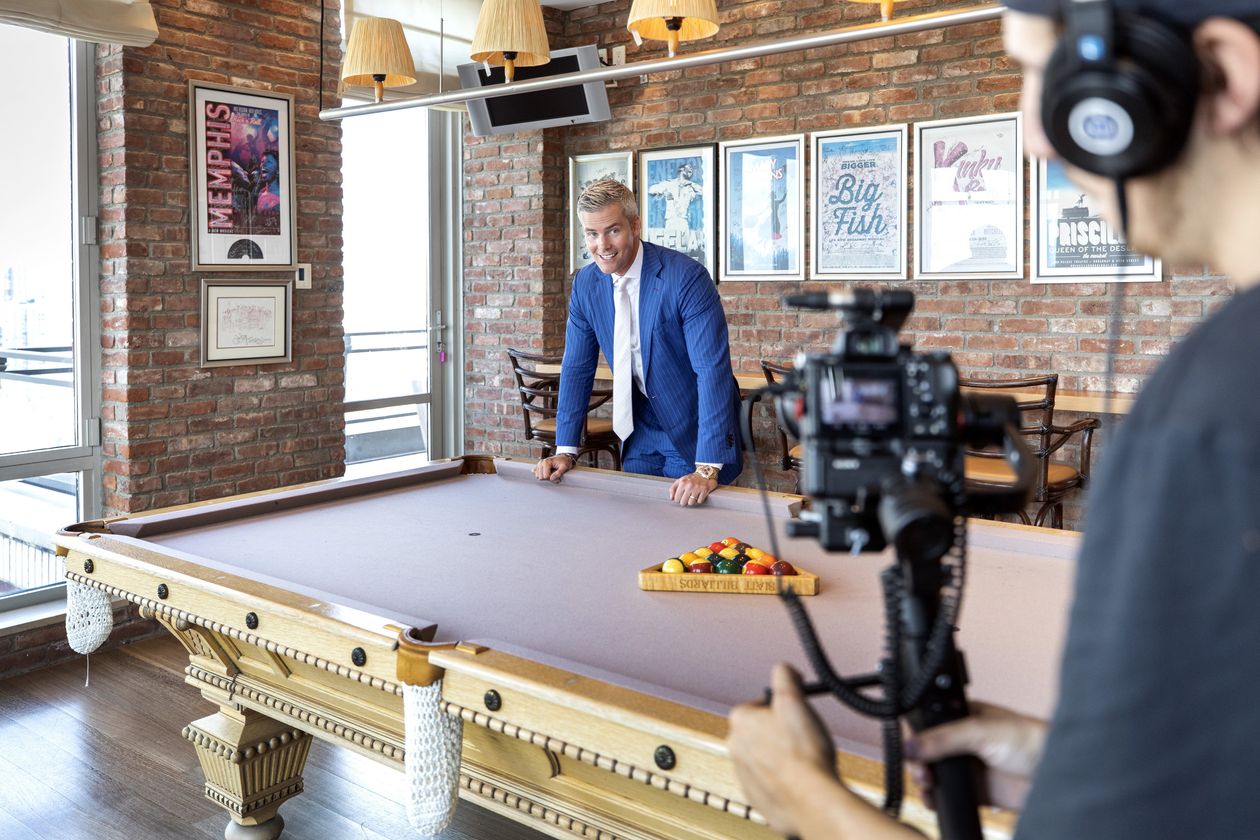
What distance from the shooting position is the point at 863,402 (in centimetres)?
78

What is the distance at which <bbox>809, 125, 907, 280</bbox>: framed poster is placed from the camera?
5.09 m

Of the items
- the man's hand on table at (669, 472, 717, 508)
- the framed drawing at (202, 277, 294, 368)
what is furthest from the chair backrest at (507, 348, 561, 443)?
the man's hand on table at (669, 472, 717, 508)

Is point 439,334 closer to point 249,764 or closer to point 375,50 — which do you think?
point 375,50

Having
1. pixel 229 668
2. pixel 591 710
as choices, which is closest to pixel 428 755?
pixel 591 710

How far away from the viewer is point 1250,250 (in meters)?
0.58

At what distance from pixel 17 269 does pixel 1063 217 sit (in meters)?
4.31

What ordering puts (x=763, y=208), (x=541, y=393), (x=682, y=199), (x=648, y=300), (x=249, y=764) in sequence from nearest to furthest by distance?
1. (x=249, y=764)
2. (x=648, y=300)
3. (x=541, y=393)
4. (x=763, y=208)
5. (x=682, y=199)

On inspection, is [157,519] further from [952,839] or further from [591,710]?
[952,839]

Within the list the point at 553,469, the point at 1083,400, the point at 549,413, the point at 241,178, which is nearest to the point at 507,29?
the point at 553,469

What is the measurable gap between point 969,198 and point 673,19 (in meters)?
2.42

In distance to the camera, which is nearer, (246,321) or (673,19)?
(673,19)

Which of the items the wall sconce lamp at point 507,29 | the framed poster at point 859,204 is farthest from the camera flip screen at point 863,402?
the framed poster at point 859,204

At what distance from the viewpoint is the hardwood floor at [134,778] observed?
9.04 ft

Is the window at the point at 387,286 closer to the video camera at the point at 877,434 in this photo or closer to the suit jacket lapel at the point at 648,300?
the suit jacket lapel at the point at 648,300
